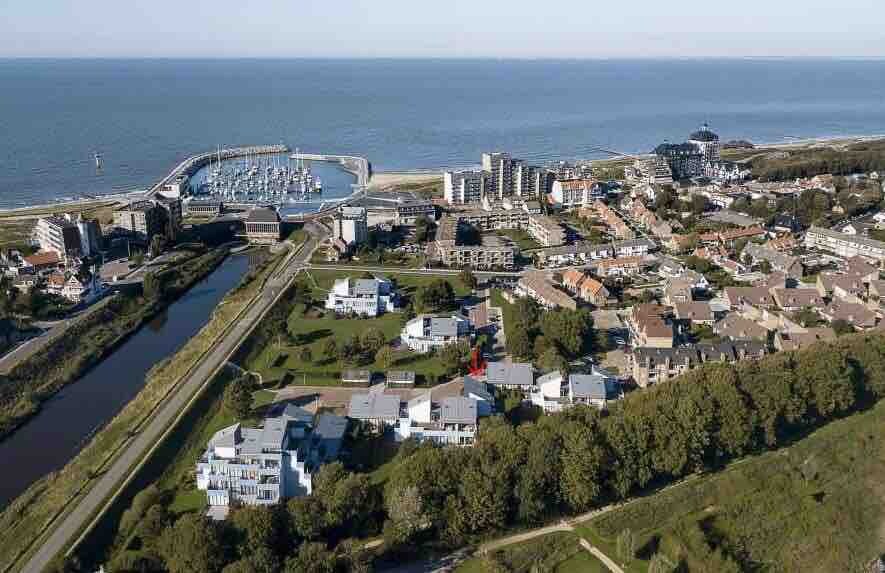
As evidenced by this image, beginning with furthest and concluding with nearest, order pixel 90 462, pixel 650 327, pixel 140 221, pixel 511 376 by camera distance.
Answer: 1. pixel 140 221
2. pixel 650 327
3. pixel 511 376
4. pixel 90 462

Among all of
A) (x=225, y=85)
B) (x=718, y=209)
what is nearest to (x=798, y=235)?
(x=718, y=209)

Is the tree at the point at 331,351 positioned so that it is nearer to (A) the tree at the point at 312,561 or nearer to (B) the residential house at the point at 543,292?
(B) the residential house at the point at 543,292

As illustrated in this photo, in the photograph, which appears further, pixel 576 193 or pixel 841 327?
pixel 576 193

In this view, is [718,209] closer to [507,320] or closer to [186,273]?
[507,320]

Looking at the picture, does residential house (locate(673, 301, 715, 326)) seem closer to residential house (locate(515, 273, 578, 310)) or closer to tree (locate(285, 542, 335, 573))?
residential house (locate(515, 273, 578, 310))

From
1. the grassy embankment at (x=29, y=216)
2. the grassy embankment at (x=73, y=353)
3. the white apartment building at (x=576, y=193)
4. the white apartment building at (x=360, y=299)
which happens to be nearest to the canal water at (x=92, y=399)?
the grassy embankment at (x=73, y=353)

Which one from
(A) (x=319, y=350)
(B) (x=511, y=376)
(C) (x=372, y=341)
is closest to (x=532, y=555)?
(B) (x=511, y=376)

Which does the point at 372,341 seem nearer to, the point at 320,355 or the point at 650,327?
the point at 320,355
